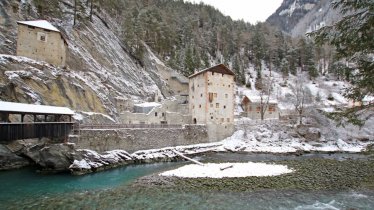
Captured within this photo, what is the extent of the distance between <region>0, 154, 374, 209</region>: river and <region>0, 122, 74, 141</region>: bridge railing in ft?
12.6

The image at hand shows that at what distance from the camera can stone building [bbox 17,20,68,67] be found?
34.1 m

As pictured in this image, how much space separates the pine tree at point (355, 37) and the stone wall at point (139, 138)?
86.1ft

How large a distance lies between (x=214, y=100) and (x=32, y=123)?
29532 mm

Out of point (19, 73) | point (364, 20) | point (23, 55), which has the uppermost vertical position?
point (23, 55)

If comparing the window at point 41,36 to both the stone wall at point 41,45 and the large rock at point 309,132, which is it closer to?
the stone wall at point 41,45

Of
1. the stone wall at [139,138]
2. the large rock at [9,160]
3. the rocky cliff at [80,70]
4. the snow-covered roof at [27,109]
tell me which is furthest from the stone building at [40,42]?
the stone wall at [139,138]

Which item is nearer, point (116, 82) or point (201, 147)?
point (201, 147)

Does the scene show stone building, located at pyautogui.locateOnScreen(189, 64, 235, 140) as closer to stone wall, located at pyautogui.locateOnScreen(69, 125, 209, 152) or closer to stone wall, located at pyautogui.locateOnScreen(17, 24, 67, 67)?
stone wall, located at pyautogui.locateOnScreen(69, 125, 209, 152)

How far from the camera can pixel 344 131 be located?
47.3 meters

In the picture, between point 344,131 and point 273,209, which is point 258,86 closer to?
point 344,131

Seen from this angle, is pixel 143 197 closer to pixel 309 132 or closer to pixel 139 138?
pixel 139 138

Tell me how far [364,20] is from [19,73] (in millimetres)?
A: 32079

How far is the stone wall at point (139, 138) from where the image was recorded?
94.8 ft

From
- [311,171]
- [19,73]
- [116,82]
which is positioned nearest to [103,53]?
[116,82]
